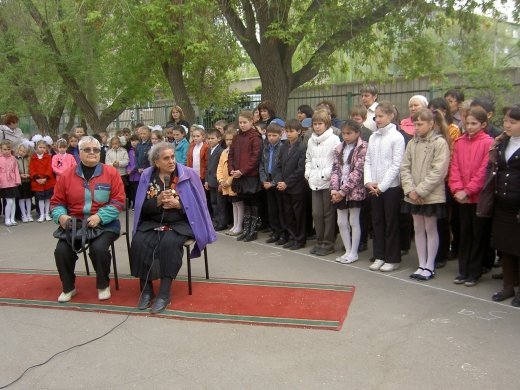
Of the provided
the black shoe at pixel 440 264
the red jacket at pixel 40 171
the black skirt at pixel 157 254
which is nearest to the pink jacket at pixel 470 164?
the black shoe at pixel 440 264

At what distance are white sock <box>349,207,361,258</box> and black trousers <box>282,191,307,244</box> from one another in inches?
39.7

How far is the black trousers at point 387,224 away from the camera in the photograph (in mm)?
6402

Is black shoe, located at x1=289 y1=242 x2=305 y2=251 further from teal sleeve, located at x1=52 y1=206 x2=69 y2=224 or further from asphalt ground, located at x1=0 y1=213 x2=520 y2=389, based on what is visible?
teal sleeve, located at x1=52 y1=206 x2=69 y2=224

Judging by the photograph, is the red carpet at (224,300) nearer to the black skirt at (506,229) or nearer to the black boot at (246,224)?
the black skirt at (506,229)

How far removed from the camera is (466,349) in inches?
170

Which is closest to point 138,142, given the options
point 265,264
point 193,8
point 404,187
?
point 193,8

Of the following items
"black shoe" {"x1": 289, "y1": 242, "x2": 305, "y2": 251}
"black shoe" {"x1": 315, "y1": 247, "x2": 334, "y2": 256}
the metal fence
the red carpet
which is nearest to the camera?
the red carpet

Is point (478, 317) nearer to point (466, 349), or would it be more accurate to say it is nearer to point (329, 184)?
point (466, 349)

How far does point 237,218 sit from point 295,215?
1462 mm

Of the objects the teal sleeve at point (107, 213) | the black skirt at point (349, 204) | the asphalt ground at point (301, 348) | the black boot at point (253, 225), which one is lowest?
the asphalt ground at point (301, 348)

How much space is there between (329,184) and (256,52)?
590 cm

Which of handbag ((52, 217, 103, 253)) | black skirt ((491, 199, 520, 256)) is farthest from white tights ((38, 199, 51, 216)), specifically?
black skirt ((491, 199, 520, 256))

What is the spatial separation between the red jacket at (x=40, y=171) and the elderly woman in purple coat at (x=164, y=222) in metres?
5.94

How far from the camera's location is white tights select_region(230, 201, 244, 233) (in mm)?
8883
